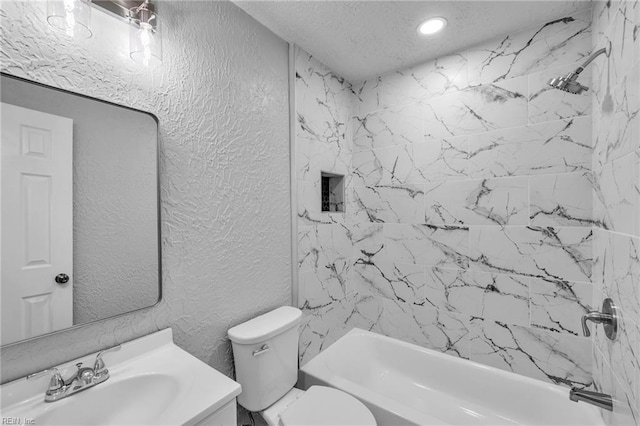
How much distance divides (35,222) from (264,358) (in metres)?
1.09

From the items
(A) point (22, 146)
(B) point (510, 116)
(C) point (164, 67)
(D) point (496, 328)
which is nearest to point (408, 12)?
(B) point (510, 116)

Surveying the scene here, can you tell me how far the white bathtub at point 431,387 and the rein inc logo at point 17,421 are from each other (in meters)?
1.33

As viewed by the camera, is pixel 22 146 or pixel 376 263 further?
pixel 376 263

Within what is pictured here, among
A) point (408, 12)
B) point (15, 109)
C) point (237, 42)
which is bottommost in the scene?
point (15, 109)

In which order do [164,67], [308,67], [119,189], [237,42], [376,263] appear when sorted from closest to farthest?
[119,189], [164,67], [237,42], [308,67], [376,263]

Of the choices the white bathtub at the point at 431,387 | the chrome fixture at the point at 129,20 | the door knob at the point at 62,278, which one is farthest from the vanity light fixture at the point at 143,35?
the white bathtub at the point at 431,387

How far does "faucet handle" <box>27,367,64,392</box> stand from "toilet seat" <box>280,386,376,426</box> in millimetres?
898

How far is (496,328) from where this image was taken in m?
1.82

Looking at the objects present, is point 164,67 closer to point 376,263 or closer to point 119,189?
point 119,189

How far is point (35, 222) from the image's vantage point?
88 cm

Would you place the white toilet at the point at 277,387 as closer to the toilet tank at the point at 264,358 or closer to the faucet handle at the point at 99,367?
the toilet tank at the point at 264,358

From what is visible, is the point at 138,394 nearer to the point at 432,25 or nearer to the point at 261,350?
the point at 261,350

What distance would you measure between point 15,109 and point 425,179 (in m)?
2.15

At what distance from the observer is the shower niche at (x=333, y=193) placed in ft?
7.52
